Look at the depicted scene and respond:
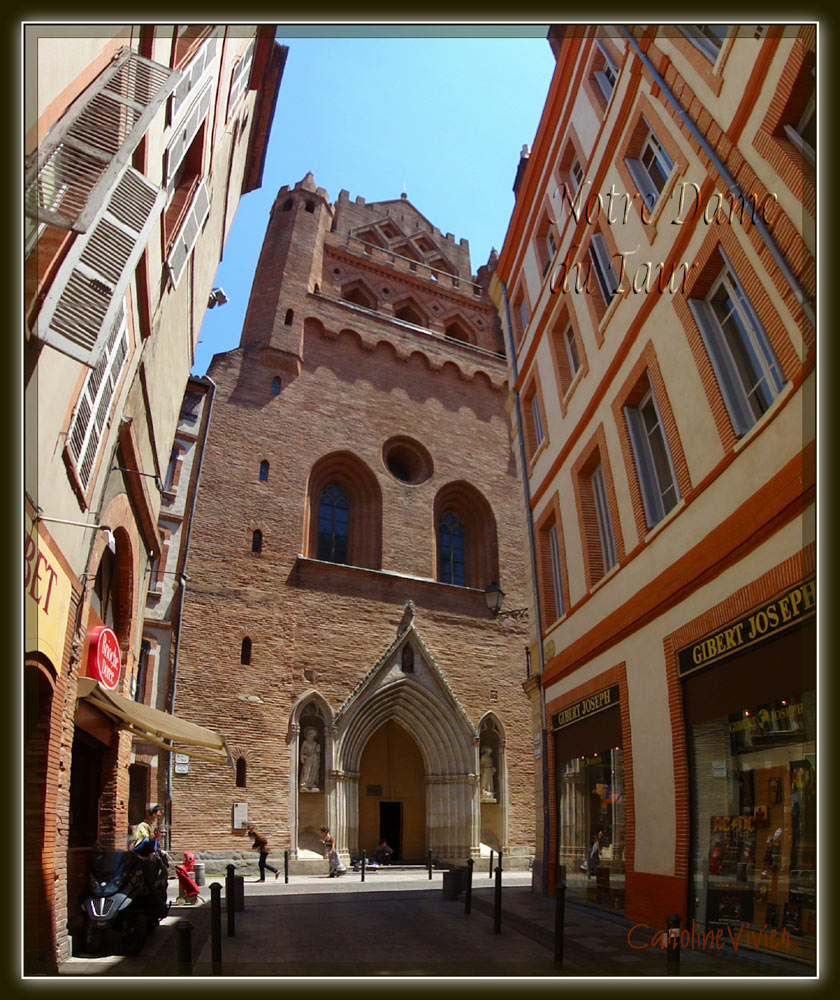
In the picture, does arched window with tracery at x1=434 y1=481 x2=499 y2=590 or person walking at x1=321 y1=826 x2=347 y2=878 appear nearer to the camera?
person walking at x1=321 y1=826 x2=347 y2=878

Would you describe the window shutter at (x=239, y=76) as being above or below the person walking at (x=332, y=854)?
above

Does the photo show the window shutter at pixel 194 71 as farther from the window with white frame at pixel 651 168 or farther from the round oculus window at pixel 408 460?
the round oculus window at pixel 408 460

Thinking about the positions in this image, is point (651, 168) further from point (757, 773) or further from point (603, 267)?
Answer: point (757, 773)

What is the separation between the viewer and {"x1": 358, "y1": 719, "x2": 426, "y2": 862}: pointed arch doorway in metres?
21.9

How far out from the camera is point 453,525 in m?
27.1

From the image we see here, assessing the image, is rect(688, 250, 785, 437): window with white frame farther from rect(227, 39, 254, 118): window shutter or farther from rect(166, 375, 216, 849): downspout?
rect(166, 375, 216, 849): downspout

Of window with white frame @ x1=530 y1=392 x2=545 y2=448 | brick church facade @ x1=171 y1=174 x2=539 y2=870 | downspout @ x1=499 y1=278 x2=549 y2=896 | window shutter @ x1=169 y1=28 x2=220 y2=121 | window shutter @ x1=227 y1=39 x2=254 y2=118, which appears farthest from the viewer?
brick church facade @ x1=171 y1=174 x2=539 y2=870

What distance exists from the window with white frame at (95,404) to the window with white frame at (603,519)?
6765mm

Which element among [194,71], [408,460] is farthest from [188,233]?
[408,460]

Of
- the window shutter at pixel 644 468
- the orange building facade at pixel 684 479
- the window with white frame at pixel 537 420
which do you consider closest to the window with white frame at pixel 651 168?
the orange building facade at pixel 684 479

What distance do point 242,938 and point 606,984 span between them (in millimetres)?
5188

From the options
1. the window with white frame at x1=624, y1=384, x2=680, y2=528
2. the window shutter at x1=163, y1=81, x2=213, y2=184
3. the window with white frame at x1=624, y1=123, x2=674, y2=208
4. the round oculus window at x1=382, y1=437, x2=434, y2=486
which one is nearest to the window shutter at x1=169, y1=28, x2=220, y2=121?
the window shutter at x1=163, y1=81, x2=213, y2=184

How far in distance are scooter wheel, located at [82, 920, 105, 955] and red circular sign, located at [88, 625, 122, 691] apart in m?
2.74

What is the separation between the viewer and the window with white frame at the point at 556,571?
13260 millimetres
